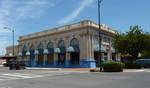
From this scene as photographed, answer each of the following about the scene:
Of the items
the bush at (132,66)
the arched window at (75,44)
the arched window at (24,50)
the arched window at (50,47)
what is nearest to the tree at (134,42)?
the bush at (132,66)

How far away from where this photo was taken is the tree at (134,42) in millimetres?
50094

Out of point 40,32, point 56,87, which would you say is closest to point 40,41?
point 40,32

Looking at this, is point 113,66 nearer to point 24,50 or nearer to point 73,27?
point 73,27

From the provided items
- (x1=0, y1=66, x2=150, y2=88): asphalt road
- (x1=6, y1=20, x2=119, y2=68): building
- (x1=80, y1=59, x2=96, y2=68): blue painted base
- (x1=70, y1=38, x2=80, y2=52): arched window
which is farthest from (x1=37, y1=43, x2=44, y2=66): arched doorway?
(x1=0, y1=66, x2=150, y2=88): asphalt road

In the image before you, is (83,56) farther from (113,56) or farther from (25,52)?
(25,52)

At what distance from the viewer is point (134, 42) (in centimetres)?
4991

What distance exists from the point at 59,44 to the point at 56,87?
41.7 meters

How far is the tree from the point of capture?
164 feet

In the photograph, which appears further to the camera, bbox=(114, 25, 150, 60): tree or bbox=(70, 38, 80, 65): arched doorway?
bbox=(70, 38, 80, 65): arched doorway

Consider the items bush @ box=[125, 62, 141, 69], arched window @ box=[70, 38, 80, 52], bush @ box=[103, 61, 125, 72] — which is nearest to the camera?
bush @ box=[103, 61, 125, 72]

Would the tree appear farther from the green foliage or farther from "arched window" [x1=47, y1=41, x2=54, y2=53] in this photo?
"arched window" [x1=47, y1=41, x2=54, y2=53]

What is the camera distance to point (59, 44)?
5834 cm

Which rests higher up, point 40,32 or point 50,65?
point 40,32

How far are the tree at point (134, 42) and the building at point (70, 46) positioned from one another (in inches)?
168
